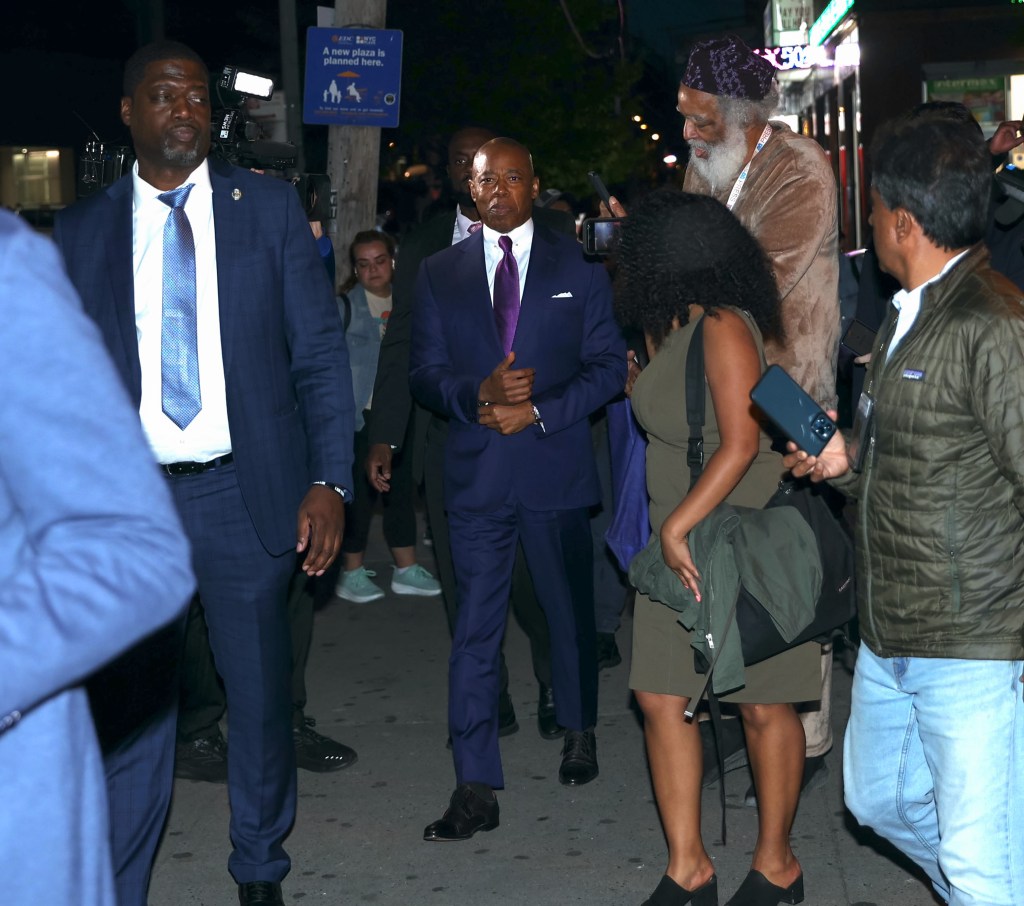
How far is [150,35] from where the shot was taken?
41.8ft

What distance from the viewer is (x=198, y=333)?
4102 mm

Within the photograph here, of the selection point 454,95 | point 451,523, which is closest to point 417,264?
point 451,523

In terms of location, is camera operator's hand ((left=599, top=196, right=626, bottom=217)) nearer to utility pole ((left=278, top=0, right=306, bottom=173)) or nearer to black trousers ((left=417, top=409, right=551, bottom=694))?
black trousers ((left=417, top=409, right=551, bottom=694))

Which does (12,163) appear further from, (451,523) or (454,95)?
(451,523)

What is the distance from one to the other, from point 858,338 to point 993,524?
6.63 ft

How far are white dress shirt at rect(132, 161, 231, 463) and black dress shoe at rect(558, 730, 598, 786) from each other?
198 cm

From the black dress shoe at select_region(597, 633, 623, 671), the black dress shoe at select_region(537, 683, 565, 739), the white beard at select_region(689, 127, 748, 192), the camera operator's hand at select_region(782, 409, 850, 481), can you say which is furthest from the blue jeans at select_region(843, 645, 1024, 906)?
the black dress shoe at select_region(597, 633, 623, 671)

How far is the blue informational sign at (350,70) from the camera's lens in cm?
1155

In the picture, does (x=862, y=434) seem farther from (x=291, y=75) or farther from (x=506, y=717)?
(x=291, y=75)

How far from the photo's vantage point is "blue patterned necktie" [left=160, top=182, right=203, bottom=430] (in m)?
4.05

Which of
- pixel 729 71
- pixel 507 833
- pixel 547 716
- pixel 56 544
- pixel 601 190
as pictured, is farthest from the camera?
pixel 547 716

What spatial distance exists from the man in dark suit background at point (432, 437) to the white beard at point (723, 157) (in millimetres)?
909

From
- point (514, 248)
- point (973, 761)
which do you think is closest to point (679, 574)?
point (973, 761)

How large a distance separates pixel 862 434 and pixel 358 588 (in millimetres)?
5541
